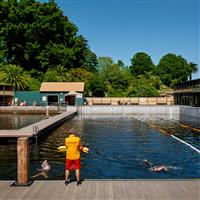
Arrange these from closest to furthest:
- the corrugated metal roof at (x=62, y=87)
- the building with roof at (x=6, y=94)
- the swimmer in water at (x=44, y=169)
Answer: the swimmer in water at (x=44, y=169), the building with roof at (x=6, y=94), the corrugated metal roof at (x=62, y=87)

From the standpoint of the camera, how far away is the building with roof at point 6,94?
58088 millimetres

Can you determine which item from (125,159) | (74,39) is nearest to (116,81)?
(74,39)

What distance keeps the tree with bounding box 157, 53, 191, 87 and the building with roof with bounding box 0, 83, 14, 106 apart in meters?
63.2

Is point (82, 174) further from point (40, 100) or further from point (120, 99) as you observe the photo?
point (120, 99)

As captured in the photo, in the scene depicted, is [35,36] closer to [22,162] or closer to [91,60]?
[91,60]

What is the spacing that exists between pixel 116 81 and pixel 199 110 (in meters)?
45.6

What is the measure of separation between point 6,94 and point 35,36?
23.1 meters

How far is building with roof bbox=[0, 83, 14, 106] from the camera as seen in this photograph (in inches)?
2287

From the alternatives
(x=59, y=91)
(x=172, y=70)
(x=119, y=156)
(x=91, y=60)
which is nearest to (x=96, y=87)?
(x=59, y=91)

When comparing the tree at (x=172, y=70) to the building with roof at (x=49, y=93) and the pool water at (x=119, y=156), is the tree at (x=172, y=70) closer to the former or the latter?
the building with roof at (x=49, y=93)

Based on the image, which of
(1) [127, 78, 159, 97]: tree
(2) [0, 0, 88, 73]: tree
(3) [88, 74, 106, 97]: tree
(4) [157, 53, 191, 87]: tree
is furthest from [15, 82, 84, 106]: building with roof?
(4) [157, 53, 191, 87]: tree

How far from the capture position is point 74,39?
271 ft

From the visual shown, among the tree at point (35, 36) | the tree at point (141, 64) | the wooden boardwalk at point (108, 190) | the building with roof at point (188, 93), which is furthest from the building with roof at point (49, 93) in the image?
the tree at point (141, 64)

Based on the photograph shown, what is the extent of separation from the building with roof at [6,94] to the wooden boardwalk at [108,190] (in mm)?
50294
